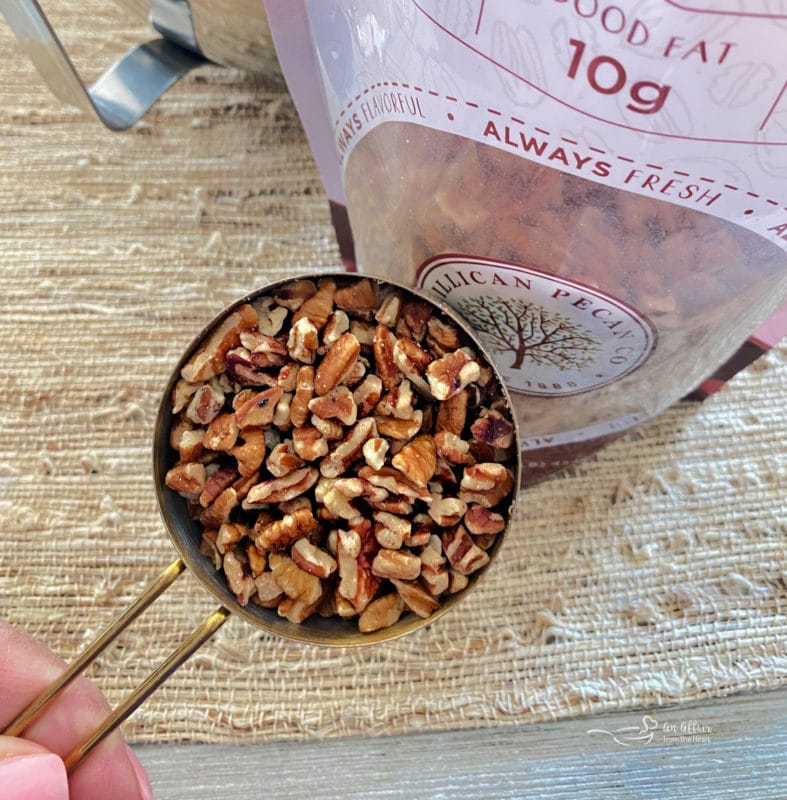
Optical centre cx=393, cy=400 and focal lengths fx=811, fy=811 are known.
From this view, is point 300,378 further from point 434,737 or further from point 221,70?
point 221,70

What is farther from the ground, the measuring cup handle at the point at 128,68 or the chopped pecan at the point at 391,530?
the measuring cup handle at the point at 128,68

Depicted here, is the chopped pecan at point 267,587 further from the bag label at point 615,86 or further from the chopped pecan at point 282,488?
the bag label at point 615,86

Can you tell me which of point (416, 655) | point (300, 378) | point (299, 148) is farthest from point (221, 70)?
point (416, 655)

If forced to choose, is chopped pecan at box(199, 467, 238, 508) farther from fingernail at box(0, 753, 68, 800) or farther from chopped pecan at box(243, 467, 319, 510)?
fingernail at box(0, 753, 68, 800)

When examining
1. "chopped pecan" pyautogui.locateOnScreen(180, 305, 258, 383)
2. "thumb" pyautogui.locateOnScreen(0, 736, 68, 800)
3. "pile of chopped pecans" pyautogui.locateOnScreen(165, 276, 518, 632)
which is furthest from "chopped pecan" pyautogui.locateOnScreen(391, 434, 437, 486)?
"thumb" pyautogui.locateOnScreen(0, 736, 68, 800)

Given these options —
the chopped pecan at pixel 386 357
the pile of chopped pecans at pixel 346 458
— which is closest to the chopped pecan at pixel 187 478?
the pile of chopped pecans at pixel 346 458

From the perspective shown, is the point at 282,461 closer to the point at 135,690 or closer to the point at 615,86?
the point at 135,690

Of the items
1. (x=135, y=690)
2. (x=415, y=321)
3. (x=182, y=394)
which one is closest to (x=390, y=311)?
(x=415, y=321)
